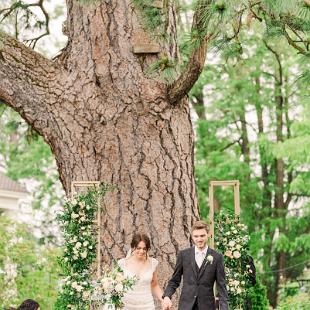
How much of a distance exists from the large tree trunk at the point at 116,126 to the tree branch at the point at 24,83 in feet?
0.04

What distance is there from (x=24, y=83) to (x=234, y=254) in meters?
Result: 2.96

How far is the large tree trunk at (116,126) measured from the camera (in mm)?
7762

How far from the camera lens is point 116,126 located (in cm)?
781


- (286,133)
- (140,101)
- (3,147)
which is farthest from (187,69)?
(3,147)

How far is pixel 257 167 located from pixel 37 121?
13.3 meters

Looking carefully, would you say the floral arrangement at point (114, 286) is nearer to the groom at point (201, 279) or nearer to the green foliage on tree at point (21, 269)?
the groom at point (201, 279)

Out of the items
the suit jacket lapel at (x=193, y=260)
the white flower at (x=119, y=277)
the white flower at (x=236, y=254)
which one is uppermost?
the white flower at (x=236, y=254)

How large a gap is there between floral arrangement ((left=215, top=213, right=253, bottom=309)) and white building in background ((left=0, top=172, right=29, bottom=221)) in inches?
579

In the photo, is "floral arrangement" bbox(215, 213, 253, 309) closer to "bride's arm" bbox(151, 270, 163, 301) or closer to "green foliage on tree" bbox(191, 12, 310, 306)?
"bride's arm" bbox(151, 270, 163, 301)

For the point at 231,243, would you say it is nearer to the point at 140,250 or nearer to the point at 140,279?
the point at 140,279

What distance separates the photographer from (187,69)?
7.10 metres

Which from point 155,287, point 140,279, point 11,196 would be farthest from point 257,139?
point 140,279

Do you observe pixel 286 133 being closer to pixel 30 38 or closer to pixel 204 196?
pixel 204 196

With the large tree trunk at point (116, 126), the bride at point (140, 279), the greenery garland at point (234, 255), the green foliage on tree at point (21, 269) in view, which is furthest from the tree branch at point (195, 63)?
the green foliage on tree at point (21, 269)
